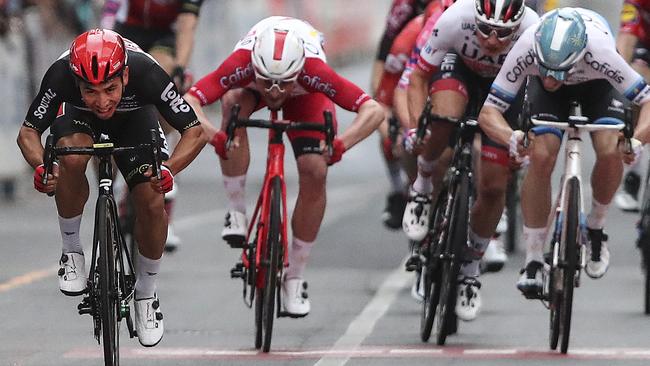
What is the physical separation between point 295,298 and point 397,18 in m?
5.42

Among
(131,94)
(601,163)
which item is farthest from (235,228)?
(131,94)

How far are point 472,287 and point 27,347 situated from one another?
8.24ft

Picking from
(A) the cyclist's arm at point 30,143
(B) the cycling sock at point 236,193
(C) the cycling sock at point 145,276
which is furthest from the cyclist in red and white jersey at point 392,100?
(A) the cyclist's arm at point 30,143

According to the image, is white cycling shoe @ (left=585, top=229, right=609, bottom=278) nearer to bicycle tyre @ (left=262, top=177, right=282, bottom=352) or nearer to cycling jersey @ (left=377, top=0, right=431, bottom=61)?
bicycle tyre @ (left=262, top=177, right=282, bottom=352)

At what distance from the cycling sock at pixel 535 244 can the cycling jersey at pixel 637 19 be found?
3.61 m

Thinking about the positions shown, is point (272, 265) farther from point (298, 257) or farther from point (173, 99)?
point (173, 99)

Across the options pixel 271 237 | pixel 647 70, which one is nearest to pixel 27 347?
pixel 271 237

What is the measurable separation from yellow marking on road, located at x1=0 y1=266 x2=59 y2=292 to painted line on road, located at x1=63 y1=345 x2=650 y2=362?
366 cm

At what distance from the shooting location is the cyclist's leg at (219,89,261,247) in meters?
12.3

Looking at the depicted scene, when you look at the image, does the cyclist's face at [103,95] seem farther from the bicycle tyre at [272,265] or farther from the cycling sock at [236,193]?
the cycling sock at [236,193]

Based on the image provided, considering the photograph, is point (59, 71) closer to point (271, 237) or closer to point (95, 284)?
point (95, 284)

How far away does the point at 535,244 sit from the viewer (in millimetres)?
11375

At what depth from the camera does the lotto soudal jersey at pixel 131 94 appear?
386 inches

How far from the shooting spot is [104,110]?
9500mm
